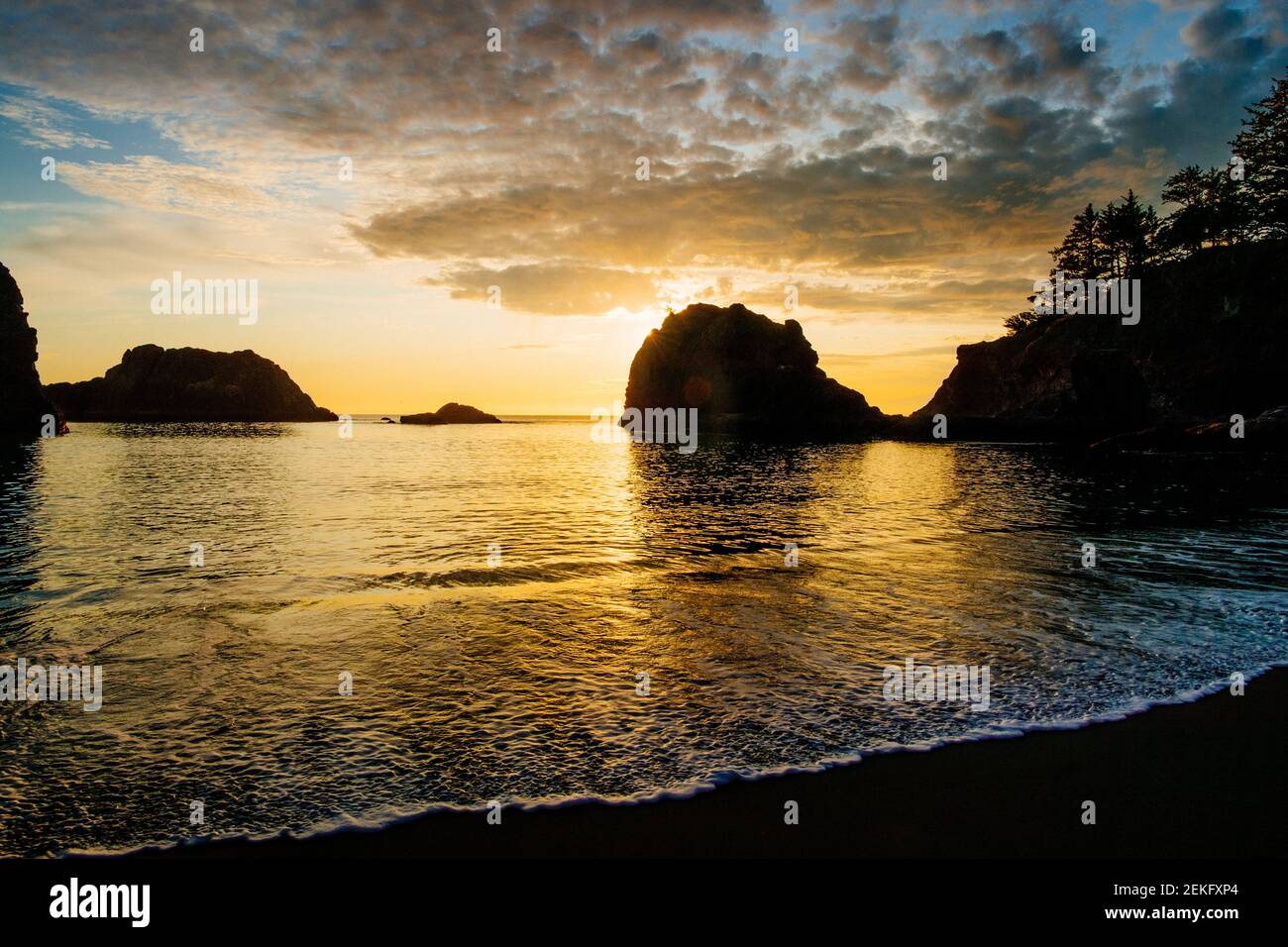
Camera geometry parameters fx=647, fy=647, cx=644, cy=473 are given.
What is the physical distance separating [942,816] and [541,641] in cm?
633

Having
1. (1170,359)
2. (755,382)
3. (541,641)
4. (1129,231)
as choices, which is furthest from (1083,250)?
(541,641)

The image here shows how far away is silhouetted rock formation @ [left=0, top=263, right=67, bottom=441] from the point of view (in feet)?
281

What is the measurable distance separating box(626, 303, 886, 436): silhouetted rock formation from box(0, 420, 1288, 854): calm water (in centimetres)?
10535

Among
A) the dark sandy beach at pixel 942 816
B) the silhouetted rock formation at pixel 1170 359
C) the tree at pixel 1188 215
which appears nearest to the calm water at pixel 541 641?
the dark sandy beach at pixel 942 816

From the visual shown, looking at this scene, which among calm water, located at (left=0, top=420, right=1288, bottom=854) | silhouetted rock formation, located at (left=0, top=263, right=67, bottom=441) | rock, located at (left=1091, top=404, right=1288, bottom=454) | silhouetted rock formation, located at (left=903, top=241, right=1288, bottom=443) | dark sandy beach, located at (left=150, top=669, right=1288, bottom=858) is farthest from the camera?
silhouetted rock formation, located at (left=0, top=263, right=67, bottom=441)

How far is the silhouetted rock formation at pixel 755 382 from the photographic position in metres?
132

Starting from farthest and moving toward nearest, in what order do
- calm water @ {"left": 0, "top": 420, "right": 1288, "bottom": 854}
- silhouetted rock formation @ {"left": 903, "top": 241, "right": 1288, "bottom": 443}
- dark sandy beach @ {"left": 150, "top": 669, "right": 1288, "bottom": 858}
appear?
silhouetted rock formation @ {"left": 903, "top": 241, "right": 1288, "bottom": 443}
calm water @ {"left": 0, "top": 420, "right": 1288, "bottom": 854}
dark sandy beach @ {"left": 150, "top": 669, "right": 1288, "bottom": 858}

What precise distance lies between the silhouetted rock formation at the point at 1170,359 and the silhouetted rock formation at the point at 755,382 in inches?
1185

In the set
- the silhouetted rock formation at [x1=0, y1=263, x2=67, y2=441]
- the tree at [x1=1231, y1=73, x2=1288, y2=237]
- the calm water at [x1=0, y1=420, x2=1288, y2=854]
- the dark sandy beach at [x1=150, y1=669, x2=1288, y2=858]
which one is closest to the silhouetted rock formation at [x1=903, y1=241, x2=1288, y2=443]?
the tree at [x1=1231, y1=73, x2=1288, y2=237]

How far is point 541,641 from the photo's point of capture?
33.3 ft

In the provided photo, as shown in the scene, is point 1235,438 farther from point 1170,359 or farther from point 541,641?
point 541,641

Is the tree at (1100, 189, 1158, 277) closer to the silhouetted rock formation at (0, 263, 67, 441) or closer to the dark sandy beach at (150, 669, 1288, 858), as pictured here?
the dark sandy beach at (150, 669, 1288, 858)

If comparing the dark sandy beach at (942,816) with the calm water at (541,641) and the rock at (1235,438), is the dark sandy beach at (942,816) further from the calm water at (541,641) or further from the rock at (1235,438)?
the rock at (1235,438)
